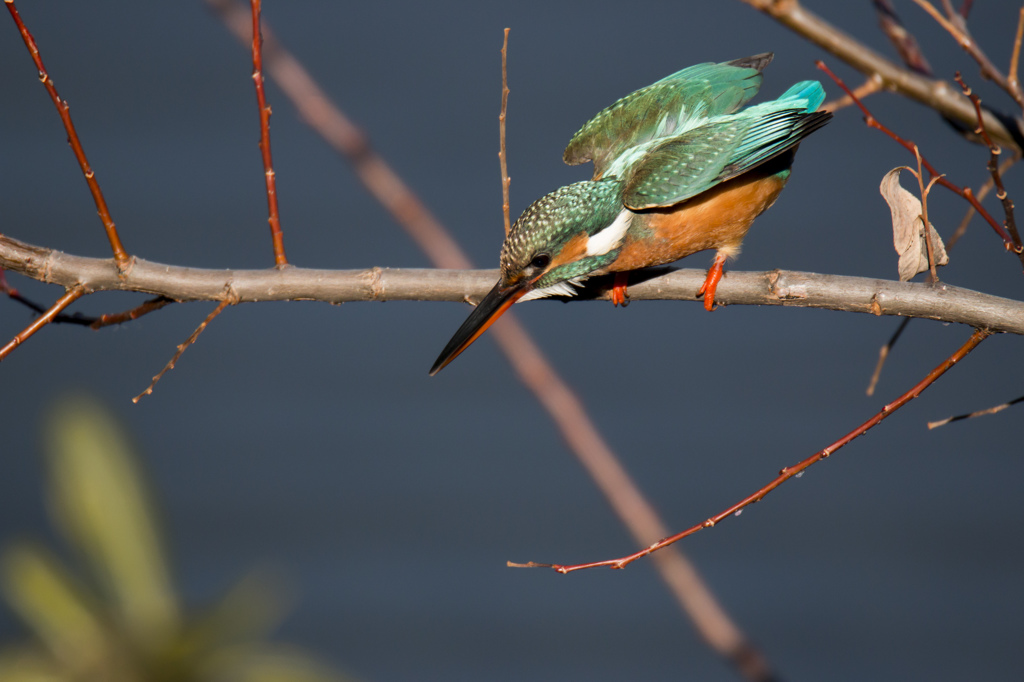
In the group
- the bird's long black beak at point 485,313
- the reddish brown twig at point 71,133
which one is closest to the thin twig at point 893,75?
the bird's long black beak at point 485,313

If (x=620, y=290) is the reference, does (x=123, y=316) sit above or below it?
below

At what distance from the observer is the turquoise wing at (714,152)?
1.25m

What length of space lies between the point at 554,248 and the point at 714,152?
13.4 inches

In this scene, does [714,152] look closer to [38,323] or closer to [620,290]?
[620,290]

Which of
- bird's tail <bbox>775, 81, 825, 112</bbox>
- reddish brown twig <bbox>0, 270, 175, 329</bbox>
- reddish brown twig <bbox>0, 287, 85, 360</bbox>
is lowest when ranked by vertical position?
reddish brown twig <bbox>0, 287, 85, 360</bbox>

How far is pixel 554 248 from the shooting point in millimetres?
1229

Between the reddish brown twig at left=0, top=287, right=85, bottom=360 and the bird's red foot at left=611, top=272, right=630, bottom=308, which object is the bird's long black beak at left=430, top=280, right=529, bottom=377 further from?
the reddish brown twig at left=0, top=287, right=85, bottom=360

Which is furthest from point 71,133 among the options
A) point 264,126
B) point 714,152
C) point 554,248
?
point 714,152

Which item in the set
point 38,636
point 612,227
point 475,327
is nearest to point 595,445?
point 475,327

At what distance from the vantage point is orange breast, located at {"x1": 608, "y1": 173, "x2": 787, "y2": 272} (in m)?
1.31

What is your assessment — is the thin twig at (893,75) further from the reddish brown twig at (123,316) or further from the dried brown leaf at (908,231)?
the reddish brown twig at (123,316)

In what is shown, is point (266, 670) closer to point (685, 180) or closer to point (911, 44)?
point (685, 180)

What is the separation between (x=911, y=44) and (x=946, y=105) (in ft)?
0.45

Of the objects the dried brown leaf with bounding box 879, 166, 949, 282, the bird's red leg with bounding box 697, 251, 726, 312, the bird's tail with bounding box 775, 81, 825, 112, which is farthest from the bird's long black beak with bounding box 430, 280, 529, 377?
the bird's tail with bounding box 775, 81, 825, 112
